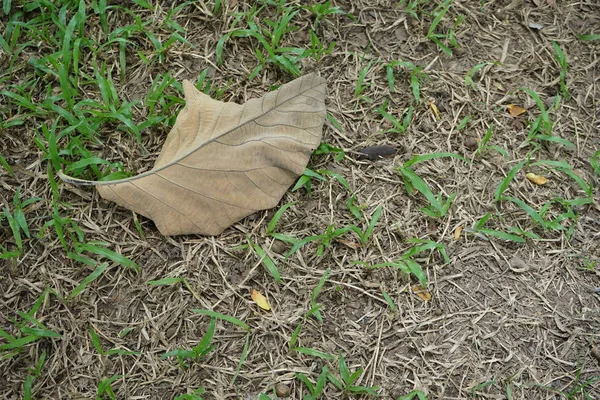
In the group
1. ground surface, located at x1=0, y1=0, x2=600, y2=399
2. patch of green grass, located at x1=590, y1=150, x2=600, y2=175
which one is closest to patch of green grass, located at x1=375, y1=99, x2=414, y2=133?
ground surface, located at x1=0, y1=0, x2=600, y2=399

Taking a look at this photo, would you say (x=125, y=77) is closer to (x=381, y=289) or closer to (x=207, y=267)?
(x=207, y=267)

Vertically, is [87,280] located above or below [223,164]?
below

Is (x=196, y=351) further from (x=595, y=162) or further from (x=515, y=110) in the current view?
(x=595, y=162)

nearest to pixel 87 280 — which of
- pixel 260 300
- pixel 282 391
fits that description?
pixel 260 300

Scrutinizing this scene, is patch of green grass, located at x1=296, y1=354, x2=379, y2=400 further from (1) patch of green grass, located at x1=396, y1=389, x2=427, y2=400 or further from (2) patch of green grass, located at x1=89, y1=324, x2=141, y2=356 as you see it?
(2) patch of green grass, located at x1=89, y1=324, x2=141, y2=356

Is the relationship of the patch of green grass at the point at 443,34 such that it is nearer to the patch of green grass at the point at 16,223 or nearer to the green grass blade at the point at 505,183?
the green grass blade at the point at 505,183

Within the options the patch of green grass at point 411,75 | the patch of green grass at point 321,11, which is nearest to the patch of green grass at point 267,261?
the patch of green grass at point 411,75

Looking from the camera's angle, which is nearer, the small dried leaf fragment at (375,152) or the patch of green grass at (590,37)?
the small dried leaf fragment at (375,152)
